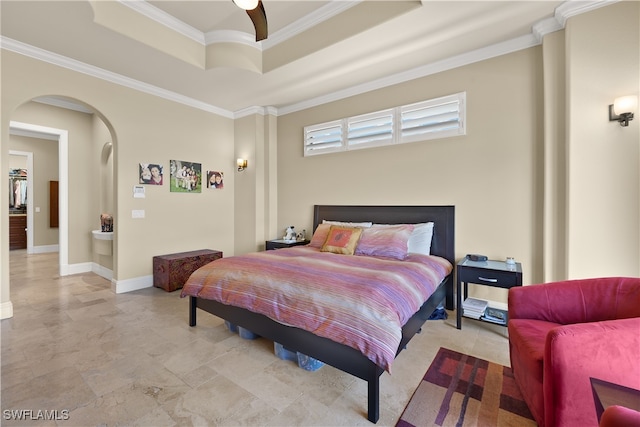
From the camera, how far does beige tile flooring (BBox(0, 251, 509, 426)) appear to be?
1648mm

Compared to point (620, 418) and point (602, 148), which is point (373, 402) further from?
point (602, 148)

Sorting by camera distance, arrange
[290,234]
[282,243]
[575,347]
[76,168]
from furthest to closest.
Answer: [76,168] → [290,234] → [282,243] → [575,347]

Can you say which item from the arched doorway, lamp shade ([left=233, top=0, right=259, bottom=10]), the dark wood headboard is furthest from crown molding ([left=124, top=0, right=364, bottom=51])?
the arched doorway

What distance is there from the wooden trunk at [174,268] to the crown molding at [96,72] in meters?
2.51

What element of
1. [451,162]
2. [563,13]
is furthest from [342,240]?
[563,13]

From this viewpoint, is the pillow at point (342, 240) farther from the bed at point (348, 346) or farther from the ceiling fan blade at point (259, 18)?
the ceiling fan blade at point (259, 18)

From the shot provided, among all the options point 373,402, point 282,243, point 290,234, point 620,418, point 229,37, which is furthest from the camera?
point 290,234

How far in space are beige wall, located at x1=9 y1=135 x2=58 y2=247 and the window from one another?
6821mm

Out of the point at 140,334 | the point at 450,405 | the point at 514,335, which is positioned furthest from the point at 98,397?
the point at 514,335

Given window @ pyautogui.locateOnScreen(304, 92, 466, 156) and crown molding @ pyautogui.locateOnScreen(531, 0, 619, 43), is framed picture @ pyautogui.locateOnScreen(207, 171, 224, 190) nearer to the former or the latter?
window @ pyautogui.locateOnScreen(304, 92, 466, 156)

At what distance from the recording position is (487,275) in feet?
8.76

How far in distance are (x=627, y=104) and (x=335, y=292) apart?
9.07 ft

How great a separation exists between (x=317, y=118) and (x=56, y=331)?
419 cm

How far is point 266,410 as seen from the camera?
1.67 m
